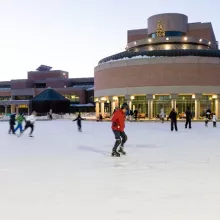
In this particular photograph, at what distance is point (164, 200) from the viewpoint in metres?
5.36

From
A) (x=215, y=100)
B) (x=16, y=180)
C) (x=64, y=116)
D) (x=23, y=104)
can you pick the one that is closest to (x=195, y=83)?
(x=215, y=100)

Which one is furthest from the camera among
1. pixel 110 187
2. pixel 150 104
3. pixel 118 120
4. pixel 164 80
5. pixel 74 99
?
pixel 74 99

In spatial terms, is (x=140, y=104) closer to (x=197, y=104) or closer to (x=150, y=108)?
(x=150, y=108)

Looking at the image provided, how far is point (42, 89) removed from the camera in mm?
98125

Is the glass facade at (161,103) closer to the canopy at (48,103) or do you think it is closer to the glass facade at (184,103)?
the glass facade at (184,103)

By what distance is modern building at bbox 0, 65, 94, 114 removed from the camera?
95.3 meters

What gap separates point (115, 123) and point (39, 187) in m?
4.82

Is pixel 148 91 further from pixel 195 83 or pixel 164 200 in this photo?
pixel 164 200

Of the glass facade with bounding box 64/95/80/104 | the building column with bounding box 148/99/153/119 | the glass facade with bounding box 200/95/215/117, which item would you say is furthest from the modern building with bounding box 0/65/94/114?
the glass facade with bounding box 200/95/215/117

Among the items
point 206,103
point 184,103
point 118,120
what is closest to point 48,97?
point 184,103

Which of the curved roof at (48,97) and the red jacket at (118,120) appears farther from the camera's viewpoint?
the curved roof at (48,97)

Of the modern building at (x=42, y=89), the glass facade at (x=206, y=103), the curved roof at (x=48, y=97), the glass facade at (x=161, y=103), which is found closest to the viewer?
the glass facade at (x=206, y=103)

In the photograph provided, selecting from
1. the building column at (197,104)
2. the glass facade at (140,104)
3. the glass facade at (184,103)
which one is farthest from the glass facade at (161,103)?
the building column at (197,104)

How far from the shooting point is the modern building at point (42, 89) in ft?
313
